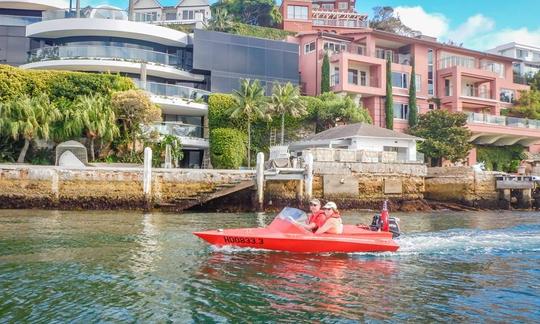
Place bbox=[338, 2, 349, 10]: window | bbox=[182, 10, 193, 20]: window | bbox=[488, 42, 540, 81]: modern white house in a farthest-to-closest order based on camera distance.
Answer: bbox=[488, 42, 540, 81]: modern white house → bbox=[338, 2, 349, 10]: window → bbox=[182, 10, 193, 20]: window

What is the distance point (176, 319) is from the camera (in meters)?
7.58

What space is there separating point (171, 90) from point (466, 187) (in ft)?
74.3

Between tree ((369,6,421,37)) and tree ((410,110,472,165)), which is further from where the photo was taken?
tree ((369,6,421,37))

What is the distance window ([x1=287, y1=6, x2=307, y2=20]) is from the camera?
2299 inches

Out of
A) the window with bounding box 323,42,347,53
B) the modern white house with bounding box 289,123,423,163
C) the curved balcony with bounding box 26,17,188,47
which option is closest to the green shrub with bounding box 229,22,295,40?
the window with bounding box 323,42,347,53

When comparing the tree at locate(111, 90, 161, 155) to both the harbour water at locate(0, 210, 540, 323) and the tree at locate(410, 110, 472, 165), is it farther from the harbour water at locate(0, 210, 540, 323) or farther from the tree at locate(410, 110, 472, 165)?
the tree at locate(410, 110, 472, 165)

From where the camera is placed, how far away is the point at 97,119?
30.1m

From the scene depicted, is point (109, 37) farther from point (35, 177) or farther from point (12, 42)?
point (35, 177)

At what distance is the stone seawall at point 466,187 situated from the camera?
1313 inches

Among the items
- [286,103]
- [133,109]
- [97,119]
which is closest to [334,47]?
[286,103]

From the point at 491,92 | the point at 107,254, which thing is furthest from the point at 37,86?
the point at 491,92

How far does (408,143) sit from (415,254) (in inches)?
951

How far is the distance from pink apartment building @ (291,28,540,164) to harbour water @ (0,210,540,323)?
31312 mm

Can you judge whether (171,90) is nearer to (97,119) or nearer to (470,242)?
(97,119)
